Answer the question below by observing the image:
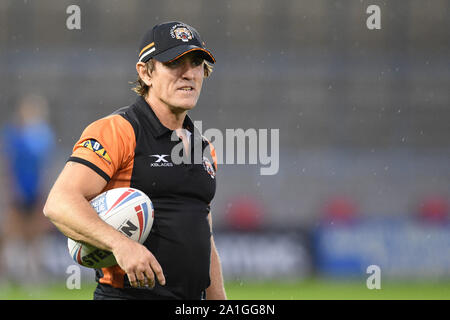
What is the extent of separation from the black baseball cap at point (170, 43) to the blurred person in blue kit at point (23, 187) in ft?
23.3

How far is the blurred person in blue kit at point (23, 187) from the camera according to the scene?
10391 mm

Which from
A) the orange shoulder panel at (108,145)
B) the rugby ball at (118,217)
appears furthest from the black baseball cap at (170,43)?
the rugby ball at (118,217)

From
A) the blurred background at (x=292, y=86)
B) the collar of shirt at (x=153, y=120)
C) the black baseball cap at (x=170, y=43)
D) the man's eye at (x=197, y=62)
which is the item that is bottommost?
the collar of shirt at (x=153, y=120)

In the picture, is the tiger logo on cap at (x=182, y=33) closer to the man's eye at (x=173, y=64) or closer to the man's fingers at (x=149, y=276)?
the man's eye at (x=173, y=64)

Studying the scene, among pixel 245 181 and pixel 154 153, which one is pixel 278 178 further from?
pixel 154 153

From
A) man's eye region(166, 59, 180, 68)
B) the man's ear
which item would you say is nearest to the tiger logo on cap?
man's eye region(166, 59, 180, 68)

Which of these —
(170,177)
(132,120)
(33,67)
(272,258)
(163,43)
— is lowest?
(272,258)

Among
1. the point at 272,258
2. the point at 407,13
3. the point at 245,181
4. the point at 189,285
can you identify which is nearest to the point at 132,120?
the point at 189,285

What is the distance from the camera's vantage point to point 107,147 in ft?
10.9

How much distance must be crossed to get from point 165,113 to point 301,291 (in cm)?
650

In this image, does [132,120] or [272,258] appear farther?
[272,258]

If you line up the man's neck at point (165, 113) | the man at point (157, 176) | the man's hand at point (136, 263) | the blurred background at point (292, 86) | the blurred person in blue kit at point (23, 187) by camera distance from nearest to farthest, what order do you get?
the man's hand at point (136, 263) → the man at point (157, 176) → the man's neck at point (165, 113) → the blurred person in blue kit at point (23, 187) → the blurred background at point (292, 86)

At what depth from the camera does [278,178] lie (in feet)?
51.4

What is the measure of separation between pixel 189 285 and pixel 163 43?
3.66ft
